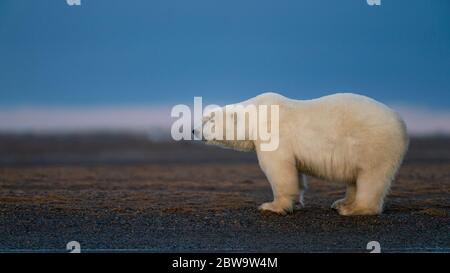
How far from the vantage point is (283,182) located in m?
12.4

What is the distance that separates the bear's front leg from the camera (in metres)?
12.4

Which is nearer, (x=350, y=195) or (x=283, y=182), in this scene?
(x=283, y=182)

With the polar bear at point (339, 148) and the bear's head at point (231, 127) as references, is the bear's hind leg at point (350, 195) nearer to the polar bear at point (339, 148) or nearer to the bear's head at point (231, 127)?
the polar bear at point (339, 148)

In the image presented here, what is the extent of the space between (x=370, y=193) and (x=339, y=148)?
3.19ft

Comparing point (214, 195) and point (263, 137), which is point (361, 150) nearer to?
point (263, 137)

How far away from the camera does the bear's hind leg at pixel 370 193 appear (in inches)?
475

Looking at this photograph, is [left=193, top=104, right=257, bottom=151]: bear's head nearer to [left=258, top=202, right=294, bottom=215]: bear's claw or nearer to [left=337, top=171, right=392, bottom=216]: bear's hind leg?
[left=258, top=202, right=294, bottom=215]: bear's claw

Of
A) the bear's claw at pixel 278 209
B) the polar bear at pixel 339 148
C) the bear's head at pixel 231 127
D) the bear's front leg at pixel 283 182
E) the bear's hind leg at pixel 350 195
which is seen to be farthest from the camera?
the bear's head at pixel 231 127

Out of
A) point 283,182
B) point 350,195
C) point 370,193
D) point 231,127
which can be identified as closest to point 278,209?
point 283,182

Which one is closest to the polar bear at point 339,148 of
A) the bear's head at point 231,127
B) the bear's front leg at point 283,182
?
the bear's front leg at point 283,182

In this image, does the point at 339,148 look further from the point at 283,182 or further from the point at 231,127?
the point at 231,127

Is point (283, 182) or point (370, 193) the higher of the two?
point (283, 182)
